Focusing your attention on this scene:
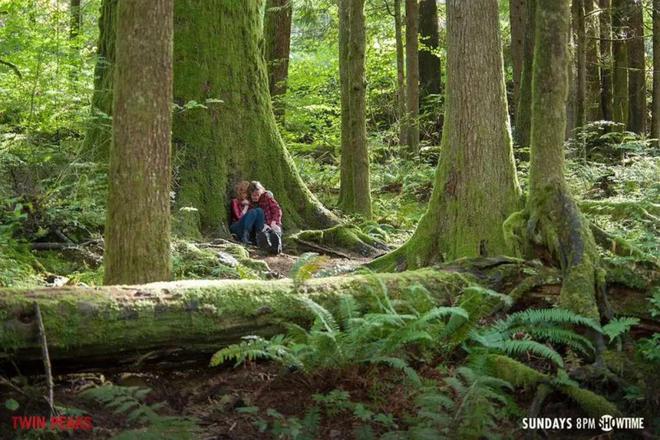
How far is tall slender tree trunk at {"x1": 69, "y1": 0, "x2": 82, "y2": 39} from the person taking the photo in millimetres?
16648

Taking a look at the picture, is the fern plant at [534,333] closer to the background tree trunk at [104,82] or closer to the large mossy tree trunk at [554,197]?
the large mossy tree trunk at [554,197]

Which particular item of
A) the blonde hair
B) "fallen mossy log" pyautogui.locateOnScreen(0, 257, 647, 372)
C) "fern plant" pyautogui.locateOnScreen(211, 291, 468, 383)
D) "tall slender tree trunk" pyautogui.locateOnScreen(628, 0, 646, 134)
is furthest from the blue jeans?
"tall slender tree trunk" pyautogui.locateOnScreen(628, 0, 646, 134)

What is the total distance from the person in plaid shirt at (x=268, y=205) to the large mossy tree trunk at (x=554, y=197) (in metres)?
5.97

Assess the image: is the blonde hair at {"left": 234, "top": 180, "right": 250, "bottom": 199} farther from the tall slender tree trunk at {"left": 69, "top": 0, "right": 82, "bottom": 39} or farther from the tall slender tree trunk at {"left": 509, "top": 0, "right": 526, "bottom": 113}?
the tall slender tree trunk at {"left": 509, "top": 0, "right": 526, "bottom": 113}

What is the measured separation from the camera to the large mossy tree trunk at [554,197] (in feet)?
17.4

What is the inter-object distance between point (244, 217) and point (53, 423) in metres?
8.12

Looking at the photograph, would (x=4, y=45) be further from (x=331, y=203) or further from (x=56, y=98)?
(x=331, y=203)

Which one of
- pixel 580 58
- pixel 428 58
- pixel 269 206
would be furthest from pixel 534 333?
pixel 428 58

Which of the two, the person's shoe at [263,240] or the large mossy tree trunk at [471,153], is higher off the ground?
the large mossy tree trunk at [471,153]

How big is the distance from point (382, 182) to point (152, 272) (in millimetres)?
14705

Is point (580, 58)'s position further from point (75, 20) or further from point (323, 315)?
point (323, 315)

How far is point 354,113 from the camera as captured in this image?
14.7 m

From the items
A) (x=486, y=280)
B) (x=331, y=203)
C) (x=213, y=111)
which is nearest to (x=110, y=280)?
(x=486, y=280)

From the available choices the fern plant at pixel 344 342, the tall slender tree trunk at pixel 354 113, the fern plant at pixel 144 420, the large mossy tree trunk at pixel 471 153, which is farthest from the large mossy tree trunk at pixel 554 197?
the tall slender tree trunk at pixel 354 113
